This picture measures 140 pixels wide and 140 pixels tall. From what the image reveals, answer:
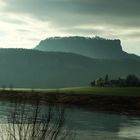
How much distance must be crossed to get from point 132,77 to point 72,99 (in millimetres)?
58144

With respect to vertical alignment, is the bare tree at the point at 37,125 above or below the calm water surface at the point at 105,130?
above

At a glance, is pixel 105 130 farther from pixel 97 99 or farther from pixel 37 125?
pixel 97 99

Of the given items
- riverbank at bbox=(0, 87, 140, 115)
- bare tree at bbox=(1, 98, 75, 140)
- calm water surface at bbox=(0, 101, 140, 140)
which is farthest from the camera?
riverbank at bbox=(0, 87, 140, 115)

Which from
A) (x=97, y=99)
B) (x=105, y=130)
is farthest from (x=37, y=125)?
(x=97, y=99)

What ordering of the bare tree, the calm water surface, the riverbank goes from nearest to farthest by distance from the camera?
the bare tree < the calm water surface < the riverbank

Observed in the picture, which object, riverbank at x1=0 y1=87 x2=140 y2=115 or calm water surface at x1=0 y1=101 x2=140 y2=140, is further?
riverbank at x1=0 y1=87 x2=140 y2=115

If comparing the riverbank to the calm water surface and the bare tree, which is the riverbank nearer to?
the calm water surface

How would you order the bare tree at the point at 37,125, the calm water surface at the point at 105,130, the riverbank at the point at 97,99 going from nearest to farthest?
Result: the bare tree at the point at 37,125, the calm water surface at the point at 105,130, the riverbank at the point at 97,99

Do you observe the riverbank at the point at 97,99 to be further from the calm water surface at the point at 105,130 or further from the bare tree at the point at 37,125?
the bare tree at the point at 37,125

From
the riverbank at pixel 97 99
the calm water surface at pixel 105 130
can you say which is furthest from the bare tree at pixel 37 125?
the riverbank at pixel 97 99

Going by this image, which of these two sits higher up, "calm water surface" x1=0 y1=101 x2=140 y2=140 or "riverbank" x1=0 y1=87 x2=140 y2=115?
"riverbank" x1=0 y1=87 x2=140 y2=115

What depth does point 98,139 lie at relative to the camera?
5644 centimetres

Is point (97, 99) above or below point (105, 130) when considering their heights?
above

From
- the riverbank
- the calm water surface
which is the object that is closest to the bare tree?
the calm water surface
